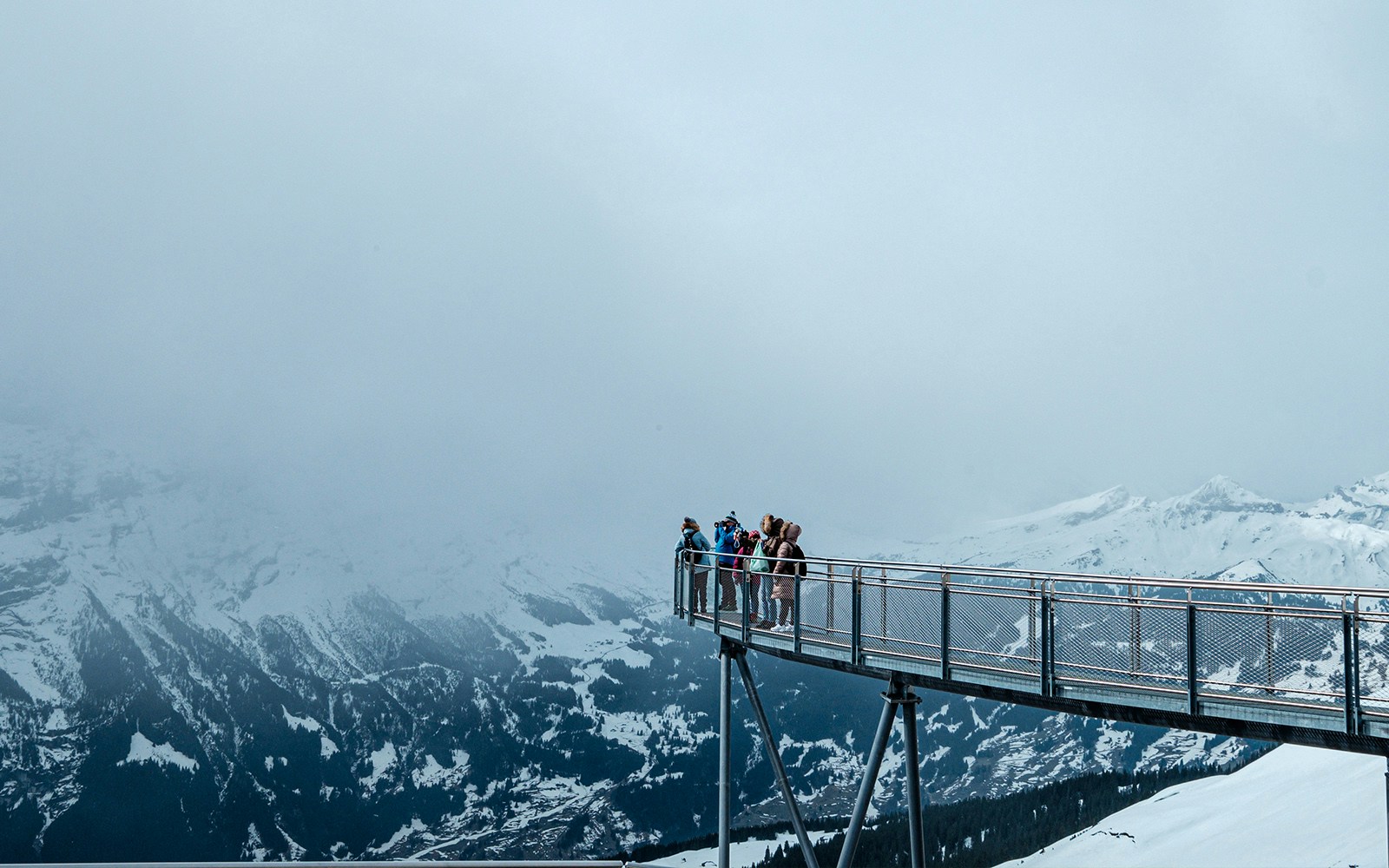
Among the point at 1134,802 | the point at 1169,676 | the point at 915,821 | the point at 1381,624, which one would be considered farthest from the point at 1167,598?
the point at 1134,802

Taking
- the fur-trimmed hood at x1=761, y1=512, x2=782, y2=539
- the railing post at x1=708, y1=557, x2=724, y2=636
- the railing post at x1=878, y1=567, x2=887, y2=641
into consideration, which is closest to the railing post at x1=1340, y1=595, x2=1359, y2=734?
the railing post at x1=878, y1=567, x2=887, y2=641

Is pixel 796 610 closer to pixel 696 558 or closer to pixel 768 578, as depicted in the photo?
pixel 768 578

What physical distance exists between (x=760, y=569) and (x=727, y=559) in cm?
215

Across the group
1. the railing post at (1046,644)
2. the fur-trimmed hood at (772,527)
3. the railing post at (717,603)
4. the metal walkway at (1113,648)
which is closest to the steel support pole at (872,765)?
the metal walkway at (1113,648)

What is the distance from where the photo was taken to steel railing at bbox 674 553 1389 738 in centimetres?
1249

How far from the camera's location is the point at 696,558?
26.1m

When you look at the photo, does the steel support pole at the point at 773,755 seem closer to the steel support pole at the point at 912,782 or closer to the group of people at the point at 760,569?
the group of people at the point at 760,569

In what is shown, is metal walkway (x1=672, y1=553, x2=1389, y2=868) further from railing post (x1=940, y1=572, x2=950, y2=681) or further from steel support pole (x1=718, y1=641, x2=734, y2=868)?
steel support pole (x1=718, y1=641, x2=734, y2=868)

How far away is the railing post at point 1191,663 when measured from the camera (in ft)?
44.6

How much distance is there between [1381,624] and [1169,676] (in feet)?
9.09

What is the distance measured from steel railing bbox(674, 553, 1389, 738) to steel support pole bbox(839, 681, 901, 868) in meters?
0.82

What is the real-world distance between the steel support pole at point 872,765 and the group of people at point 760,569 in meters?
2.86

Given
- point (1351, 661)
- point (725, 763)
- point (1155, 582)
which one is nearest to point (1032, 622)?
point (1155, 582)

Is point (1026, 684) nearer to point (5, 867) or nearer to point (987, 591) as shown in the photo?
point (987, 591)
